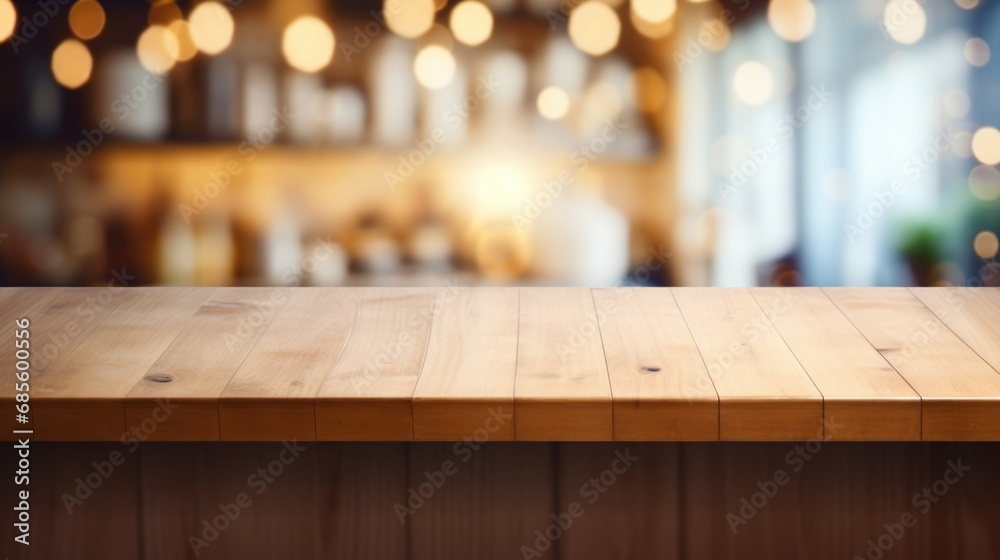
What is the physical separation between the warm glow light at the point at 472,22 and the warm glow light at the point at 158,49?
0.57 metres

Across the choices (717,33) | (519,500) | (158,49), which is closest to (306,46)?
(158,49)

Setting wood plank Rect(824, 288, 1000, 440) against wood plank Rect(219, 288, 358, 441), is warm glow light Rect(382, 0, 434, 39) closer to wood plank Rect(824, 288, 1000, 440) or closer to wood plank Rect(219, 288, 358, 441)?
wood plank Rect(219, 288, 358, 441)

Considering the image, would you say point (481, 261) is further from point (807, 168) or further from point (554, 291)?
point (807, 168)

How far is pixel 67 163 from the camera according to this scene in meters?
2.16

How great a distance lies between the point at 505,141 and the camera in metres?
2.12

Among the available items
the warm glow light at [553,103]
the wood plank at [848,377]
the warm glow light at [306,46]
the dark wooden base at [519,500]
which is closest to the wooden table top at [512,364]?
the wood plank at [848,377]

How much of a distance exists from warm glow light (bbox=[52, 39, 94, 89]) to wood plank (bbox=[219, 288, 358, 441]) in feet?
2.49

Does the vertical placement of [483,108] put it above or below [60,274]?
above

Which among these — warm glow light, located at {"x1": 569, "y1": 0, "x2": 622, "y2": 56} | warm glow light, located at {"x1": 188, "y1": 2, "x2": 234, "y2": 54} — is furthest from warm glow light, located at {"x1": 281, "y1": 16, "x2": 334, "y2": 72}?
warm glow light, located at {"x1": 569, "y1": 0, "x2": 622, "y2": 56}

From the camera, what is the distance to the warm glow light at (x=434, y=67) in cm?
211

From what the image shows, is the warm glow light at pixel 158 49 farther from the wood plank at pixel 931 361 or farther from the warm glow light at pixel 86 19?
the wood plank at pixel 931 361

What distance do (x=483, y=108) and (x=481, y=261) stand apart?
12.4 inches

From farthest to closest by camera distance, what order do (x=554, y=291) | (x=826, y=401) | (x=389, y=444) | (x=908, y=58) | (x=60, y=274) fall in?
1. (x=60, y=274)
2. (x=908, y=58)
3. (x=554, y=291)
4. (x=389, y=444)
5. (x=826, y=401)

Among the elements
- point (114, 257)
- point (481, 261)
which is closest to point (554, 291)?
point (481, 261)
